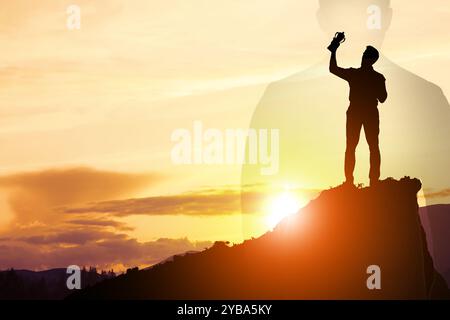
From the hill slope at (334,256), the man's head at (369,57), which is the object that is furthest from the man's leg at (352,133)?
the hill slope at (334,256)

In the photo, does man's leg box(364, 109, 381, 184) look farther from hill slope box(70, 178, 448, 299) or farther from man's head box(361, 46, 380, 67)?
hill slope box(70, 178, 448, 299)

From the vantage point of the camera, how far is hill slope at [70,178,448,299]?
2652cm

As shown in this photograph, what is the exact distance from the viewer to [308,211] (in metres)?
27.9

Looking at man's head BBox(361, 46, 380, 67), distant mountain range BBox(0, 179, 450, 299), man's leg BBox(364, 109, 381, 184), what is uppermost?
man's head BBox(361, 46, 380, 67)

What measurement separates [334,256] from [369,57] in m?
6.89

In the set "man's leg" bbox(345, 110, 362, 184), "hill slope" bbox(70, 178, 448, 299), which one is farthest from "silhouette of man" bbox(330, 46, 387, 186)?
"hill slope" bbox(70, 178, 448, 299)

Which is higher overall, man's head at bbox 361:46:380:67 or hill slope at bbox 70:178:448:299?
man's head at bbox 361:46:380:67

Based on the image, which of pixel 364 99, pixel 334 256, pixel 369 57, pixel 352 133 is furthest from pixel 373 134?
pixel 334 256

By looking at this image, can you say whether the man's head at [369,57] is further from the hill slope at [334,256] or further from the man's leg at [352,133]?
the hill slope at [334,256]

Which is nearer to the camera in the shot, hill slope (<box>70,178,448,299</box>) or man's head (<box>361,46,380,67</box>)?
man's head (<box>361,46,380,67</box>)

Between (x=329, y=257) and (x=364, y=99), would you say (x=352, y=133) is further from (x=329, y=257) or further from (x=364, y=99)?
(x=329, y=257)

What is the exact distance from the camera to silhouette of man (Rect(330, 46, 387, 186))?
963 inches

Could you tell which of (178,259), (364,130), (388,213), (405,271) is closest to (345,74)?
(364,130)

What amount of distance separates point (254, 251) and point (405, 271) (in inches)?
213
